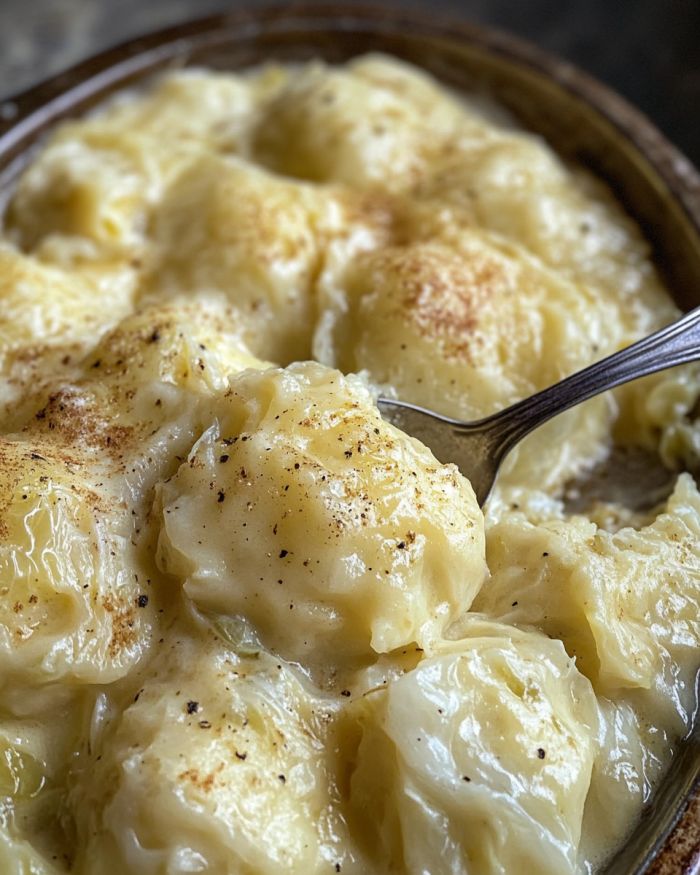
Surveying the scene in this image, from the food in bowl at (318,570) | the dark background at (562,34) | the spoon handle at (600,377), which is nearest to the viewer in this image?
the food in bowl at (318,570)

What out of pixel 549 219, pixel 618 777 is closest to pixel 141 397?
pixel 618 777

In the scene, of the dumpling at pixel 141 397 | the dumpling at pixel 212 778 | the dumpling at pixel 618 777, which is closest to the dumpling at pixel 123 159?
the dumpling at pixel 141 397

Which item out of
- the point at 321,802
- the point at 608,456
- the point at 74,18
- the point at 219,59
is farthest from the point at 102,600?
the point at 74,18

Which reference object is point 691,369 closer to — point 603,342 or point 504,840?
point 603,342

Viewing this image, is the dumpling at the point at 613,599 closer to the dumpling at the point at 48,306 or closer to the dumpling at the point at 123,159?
the dumpling at the point at 48,306

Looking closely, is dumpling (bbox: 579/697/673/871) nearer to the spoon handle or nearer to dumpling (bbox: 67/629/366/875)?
dumpling (bbox: 67/629/366/875)

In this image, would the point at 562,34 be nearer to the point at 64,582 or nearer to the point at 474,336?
the point at 474,336
